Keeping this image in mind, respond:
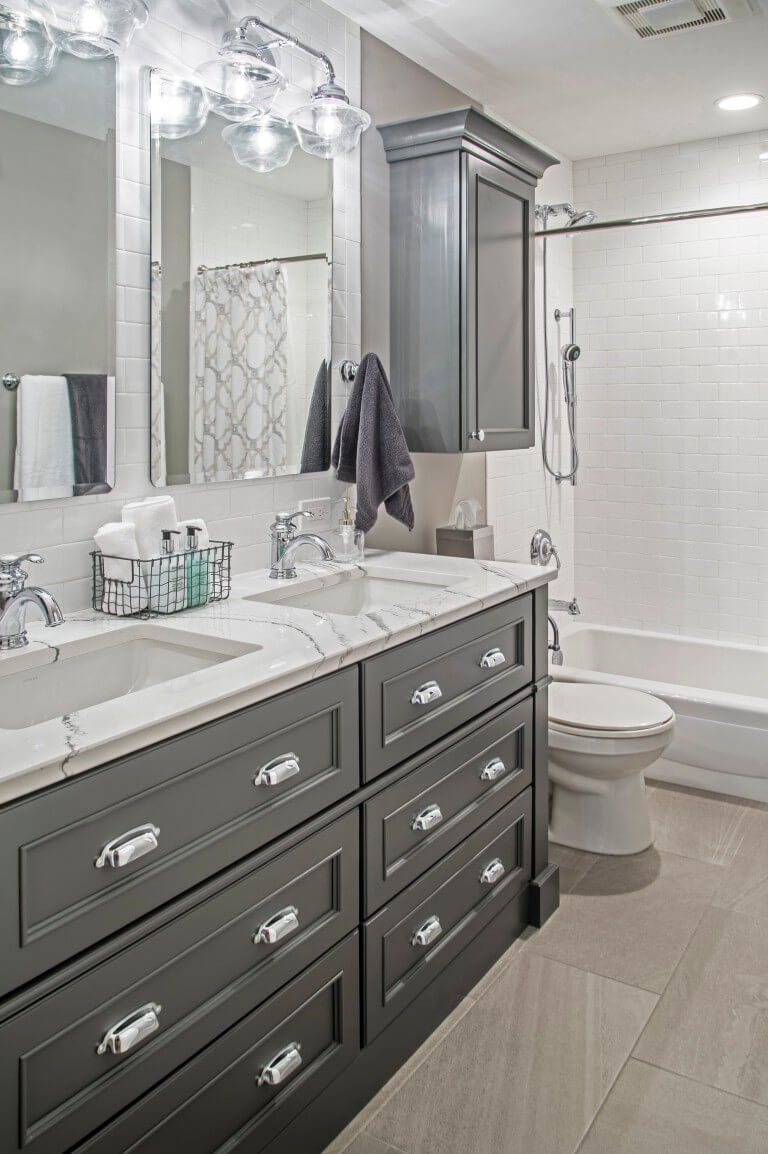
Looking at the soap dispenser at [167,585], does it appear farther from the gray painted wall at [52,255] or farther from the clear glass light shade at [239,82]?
the clear glass light shade at [239,82]

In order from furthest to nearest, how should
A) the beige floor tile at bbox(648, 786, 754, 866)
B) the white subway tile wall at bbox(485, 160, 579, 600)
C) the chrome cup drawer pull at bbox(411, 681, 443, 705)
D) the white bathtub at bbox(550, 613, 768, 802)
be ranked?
1. the white subway tile wall at bbox(485, 160, 579, 600)
2. the white bathtub at bbox(550, 613, 768, 802)
3. the beige floor tile at bbox(648, 786, 754, 866)
4. the chrome cup drawer pull at bbox(411, 681, 443, 705)

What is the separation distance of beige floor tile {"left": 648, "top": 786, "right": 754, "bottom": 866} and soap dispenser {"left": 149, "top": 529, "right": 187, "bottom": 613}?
1.85 m

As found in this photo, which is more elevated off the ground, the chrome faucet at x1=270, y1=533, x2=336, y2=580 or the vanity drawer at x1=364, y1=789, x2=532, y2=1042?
the chrome faucet at x1=270, y1=533, x2=336, y2=580

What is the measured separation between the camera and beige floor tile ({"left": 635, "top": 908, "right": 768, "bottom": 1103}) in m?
1.97

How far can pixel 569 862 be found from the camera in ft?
9.50

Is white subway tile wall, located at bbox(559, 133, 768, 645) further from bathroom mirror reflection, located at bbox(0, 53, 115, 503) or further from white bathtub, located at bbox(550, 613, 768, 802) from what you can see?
bathroom mirror reflection, located at bbox(0, 53, 115, 503)

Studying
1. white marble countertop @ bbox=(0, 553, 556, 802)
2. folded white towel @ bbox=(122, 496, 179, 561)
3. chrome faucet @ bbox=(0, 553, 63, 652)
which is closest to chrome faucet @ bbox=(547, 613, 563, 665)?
white marble countertop @ bbox=(0, 553, 556, 802)

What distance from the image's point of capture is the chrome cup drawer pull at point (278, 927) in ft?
5.02

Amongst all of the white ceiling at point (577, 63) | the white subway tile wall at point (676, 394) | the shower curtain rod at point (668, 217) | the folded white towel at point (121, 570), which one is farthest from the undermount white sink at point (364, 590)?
the white subway tile wall at point (676, 394)

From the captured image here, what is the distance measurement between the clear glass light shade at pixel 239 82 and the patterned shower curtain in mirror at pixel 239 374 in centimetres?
36

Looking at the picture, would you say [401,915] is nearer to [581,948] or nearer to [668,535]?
[581,948]

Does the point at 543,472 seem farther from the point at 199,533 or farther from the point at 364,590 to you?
the point at 199,533

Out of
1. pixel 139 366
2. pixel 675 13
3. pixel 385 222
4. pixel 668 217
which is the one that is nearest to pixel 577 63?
pixel 675 13

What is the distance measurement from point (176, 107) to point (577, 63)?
162 centimetres
